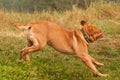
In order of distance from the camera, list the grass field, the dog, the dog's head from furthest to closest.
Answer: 1. the dog's head
2. the dog
3. the grass field

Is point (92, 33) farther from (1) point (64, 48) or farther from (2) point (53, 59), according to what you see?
(2) point (53, 59)

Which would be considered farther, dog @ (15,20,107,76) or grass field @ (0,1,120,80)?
dog @ (15,20,107,76)

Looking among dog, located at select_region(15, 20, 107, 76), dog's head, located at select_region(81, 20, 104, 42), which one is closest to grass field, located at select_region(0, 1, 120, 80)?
dog, located at select_region(15, 20, 107, 76)

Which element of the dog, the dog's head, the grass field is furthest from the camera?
the dog's head

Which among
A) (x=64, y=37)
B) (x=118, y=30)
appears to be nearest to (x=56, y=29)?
(x=64, y=37)

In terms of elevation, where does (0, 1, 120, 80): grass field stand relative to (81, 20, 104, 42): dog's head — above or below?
below

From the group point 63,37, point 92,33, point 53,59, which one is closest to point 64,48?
point 63,37

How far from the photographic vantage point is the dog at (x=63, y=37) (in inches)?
259

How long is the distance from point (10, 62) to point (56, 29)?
1.05 metres

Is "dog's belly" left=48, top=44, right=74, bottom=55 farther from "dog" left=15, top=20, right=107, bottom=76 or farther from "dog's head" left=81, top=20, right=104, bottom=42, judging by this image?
"dog's head" left=81, top=20, right=104, bottom=42

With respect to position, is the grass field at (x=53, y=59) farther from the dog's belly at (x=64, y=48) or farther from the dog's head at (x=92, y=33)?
the dog's head at (x=92, y=33)

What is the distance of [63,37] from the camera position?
6820 millimetres

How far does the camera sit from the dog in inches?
259

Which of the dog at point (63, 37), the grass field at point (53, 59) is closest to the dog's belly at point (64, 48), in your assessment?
the dog at point (63, 37)
